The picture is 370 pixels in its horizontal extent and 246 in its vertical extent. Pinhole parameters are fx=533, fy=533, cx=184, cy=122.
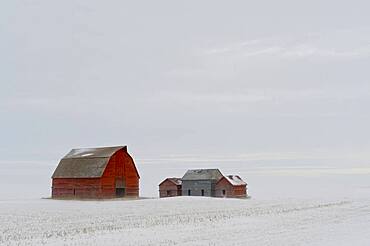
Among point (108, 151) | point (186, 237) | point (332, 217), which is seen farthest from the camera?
point (108, 151)

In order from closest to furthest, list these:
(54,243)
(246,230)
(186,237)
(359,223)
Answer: (54,243) < (186,237) < (246,230) < (359,223)

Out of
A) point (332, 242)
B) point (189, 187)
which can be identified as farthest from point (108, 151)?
point (332, 242)

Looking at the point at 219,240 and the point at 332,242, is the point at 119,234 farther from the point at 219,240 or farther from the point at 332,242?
the point at 332,242

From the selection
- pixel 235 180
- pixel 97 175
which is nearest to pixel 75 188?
pixel 97 175

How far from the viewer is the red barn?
68438mm

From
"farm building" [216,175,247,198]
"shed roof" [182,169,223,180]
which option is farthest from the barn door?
"farm building" [216,175,247,198]

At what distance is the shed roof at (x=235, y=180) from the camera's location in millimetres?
87812

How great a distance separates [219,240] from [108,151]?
5067cm

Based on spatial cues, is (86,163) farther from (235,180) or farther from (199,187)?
(235,180)

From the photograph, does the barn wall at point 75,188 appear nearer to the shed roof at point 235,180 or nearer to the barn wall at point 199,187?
the barn wall at point 199,187

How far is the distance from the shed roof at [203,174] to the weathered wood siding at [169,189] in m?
3.14

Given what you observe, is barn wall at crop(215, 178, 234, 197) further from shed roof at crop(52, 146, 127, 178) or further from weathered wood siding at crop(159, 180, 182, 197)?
shed roof at crop(52, 146, 127, 178)

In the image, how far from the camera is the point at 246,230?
27.2 m

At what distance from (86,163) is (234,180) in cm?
2833
